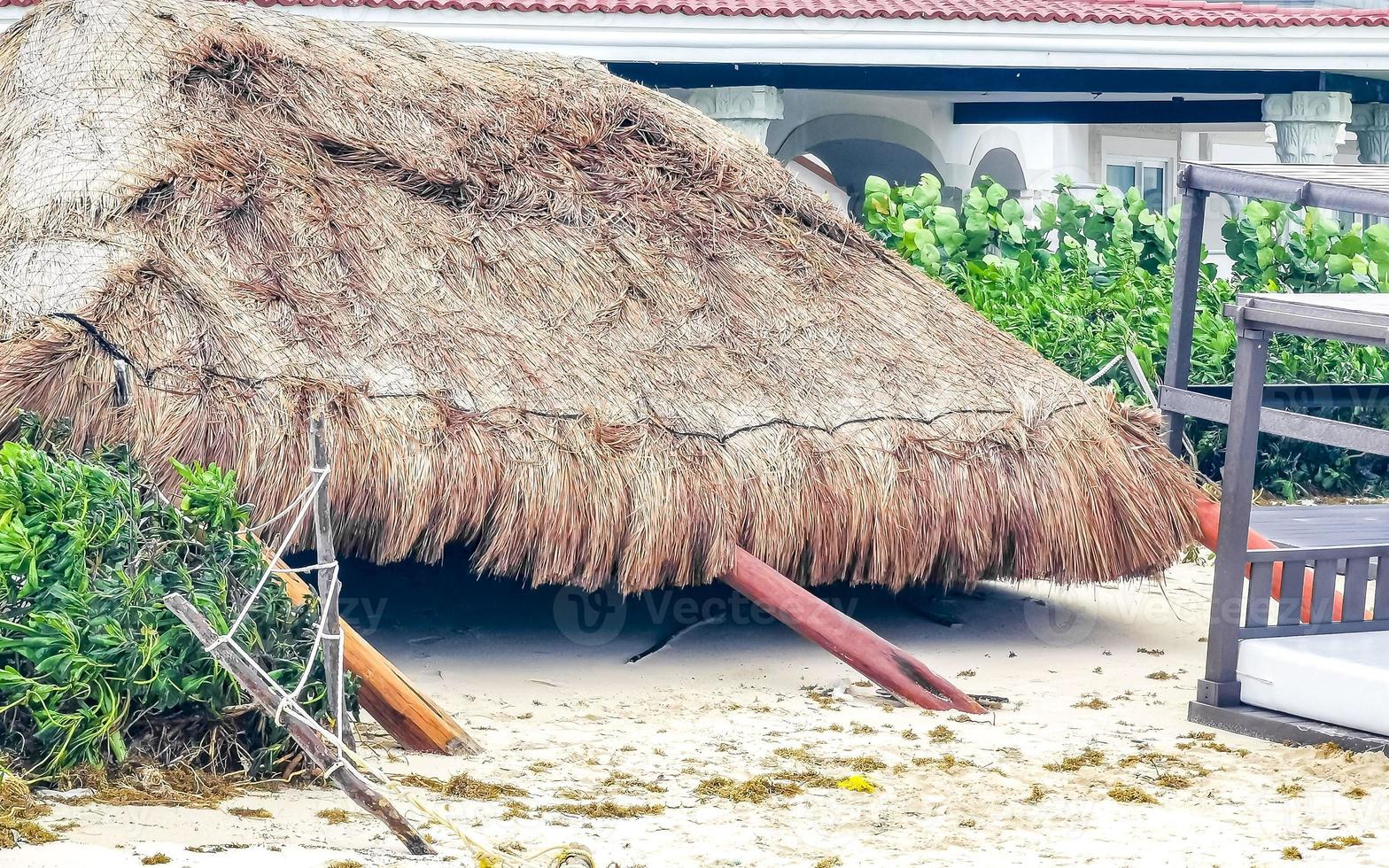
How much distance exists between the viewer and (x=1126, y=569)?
7027 millimetres

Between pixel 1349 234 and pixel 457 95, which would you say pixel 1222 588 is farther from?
pixel 1349 234

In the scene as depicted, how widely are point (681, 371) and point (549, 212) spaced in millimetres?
1220

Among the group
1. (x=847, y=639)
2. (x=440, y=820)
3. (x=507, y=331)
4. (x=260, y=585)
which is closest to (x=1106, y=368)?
(x=847, y=639)

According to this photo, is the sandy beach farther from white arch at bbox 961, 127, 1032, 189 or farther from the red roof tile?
white arch at bbox 961, 127, 1032, 189

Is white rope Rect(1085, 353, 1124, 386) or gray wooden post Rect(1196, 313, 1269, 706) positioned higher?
white rope Rect(1085, 353, 1124, 386)

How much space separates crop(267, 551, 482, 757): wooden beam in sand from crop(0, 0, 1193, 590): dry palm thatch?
882 mm

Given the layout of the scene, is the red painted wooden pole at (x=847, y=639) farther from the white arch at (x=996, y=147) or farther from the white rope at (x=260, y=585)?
the white arch at (x=996, y=147)

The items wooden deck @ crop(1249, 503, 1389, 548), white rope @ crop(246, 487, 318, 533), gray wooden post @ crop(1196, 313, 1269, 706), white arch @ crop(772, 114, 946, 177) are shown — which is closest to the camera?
white rope @ crop(246, 487, 318, 533)

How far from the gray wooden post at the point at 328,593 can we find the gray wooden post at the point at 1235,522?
3.06 m

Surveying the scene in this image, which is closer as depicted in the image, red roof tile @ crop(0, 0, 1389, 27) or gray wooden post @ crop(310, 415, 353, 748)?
gray wooden post @ crop(310, 415, 353, 748)

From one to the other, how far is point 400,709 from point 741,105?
703 centimetres

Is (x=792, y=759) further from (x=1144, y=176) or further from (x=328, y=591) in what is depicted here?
(x=1144, y=176)

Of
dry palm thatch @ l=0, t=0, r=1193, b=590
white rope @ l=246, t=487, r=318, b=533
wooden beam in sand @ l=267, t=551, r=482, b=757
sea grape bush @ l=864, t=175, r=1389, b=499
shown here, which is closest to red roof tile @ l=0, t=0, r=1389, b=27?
sea grape bush @ l=864, t=175, r=1389, b=499

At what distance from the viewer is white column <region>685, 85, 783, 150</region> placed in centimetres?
1150
